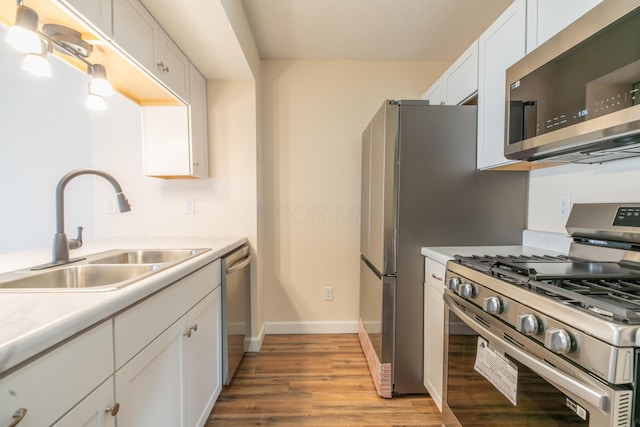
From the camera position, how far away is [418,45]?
226cm

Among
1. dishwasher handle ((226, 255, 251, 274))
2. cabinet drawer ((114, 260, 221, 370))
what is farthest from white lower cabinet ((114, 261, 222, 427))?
dishwasher handle ((226, 255, 251, 274))

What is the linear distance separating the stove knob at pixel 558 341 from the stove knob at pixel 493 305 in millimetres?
189

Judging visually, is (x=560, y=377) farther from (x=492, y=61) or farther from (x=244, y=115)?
(x=244, y=115)

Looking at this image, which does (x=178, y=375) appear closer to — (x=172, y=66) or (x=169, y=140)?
(x=169, y=140)

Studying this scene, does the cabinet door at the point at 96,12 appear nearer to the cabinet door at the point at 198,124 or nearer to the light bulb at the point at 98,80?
the light bulb at the point at 98,80

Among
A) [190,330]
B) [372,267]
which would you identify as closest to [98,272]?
[190,330]

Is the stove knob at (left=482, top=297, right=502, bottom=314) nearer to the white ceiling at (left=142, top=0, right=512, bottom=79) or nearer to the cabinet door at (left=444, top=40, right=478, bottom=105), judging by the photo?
the cabinet door at (left=444, top=40, right=478, bottom=105)

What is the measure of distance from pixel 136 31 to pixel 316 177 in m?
1.57

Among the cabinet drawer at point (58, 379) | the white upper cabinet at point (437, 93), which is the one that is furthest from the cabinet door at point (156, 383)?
the white upper cabinet at point (437, 93)

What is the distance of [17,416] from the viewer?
468 mm

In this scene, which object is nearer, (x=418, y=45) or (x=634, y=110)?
(x=634, y=110)

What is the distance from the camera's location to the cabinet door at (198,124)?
1.90m

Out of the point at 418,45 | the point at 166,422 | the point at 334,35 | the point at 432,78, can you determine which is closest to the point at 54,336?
the point at 166,422

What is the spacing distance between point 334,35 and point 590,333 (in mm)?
2297
